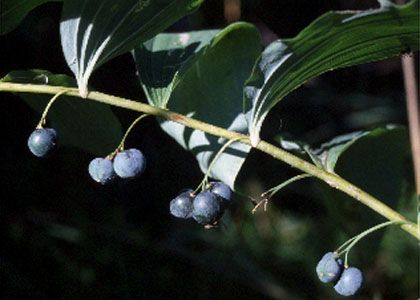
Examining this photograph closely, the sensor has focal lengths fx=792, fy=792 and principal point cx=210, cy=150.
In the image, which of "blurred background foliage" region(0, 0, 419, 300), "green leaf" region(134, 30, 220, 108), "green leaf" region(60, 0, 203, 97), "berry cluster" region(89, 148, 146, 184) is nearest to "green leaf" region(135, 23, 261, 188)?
"green leaf" region(134, 30, 220, 108)

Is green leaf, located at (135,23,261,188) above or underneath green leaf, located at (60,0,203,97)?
underneath

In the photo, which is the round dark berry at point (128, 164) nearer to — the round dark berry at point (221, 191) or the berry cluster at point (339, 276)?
the round dark berry at point (221, 191)

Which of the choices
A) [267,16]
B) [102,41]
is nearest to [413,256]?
[267,16]

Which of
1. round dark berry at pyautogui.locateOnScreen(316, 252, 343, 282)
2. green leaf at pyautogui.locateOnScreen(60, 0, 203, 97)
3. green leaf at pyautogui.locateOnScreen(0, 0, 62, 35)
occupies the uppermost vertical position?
green leaf at pyautogui.locateOnScreen(0, 0, 62, 35)

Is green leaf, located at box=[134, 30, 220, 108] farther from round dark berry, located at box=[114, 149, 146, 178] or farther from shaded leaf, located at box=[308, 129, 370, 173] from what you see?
shaded leaf, located at box=[308, 129, 370, 173]

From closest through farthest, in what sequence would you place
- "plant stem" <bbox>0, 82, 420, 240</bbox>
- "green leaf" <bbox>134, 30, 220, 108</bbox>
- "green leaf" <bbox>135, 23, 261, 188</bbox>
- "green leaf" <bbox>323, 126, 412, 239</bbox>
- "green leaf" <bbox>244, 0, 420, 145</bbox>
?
1. "green leaf" <bbox>244, 0, 420, 145</bbox>
2. "plant stem" <bbox>0, 82, 420, 240</bbox>
3. "green leaf" <bbox>134, 30, 220, 108</bbox>
4. "green leaf" <bbox>135, 23, 261, 188</bbox>
5. "green leaf" <bbox>323, 126, 412, 239</bbox>

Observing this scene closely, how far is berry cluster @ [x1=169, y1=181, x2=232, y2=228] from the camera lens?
3.33 ft

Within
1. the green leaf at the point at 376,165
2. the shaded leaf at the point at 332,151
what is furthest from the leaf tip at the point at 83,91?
the green leaf at the point at 376,165

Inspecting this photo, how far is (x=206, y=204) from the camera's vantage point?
1.01 m

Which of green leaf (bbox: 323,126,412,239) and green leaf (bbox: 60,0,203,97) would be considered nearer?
green leaf (bbox: 60,0,203,97)

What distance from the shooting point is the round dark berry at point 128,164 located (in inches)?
41.2

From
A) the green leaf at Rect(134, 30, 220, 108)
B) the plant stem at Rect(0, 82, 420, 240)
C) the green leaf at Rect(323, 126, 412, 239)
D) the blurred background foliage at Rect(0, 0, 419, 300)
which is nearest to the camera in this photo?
the plant stem at Rect(0, 82, 420, 240)

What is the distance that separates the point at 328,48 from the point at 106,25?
12.2 inches

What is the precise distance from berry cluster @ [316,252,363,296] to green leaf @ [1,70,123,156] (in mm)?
418
